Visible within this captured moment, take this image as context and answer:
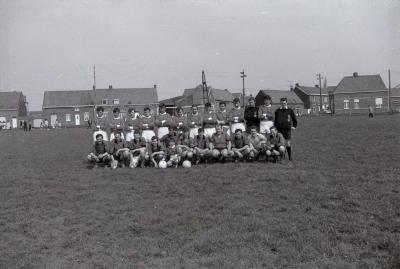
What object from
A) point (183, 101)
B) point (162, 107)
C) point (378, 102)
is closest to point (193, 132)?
point (162, 107)

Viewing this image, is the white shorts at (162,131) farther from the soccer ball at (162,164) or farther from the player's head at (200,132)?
the soccer ball at (162,164)

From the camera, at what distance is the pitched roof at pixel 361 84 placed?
7669 cm

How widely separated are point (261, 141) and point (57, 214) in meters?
6.04

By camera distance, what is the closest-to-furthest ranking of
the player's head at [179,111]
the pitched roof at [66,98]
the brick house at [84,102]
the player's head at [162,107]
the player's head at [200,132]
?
the player's head at [200,132]
the player's head at [162,107]
the player's head at [179,111]
the brick house at [84,102]
the pitched roof at [66,98]

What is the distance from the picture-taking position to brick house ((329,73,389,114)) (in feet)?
251

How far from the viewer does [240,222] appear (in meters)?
5.63

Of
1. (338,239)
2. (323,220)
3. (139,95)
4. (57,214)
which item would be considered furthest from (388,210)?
(139,95)

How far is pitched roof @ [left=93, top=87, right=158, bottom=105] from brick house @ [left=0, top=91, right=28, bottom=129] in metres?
13.1

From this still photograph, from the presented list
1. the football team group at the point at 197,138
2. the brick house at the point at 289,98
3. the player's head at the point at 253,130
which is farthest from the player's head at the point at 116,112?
the brick house at the point at 289,98

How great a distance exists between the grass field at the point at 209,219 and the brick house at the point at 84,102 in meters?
64.4

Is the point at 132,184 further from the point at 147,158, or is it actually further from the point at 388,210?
the point at 388,210

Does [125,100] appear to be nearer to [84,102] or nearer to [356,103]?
[84,102]

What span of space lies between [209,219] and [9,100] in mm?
74624

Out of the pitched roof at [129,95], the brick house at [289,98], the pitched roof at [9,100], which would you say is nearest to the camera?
the pitched roof at [9,100]
